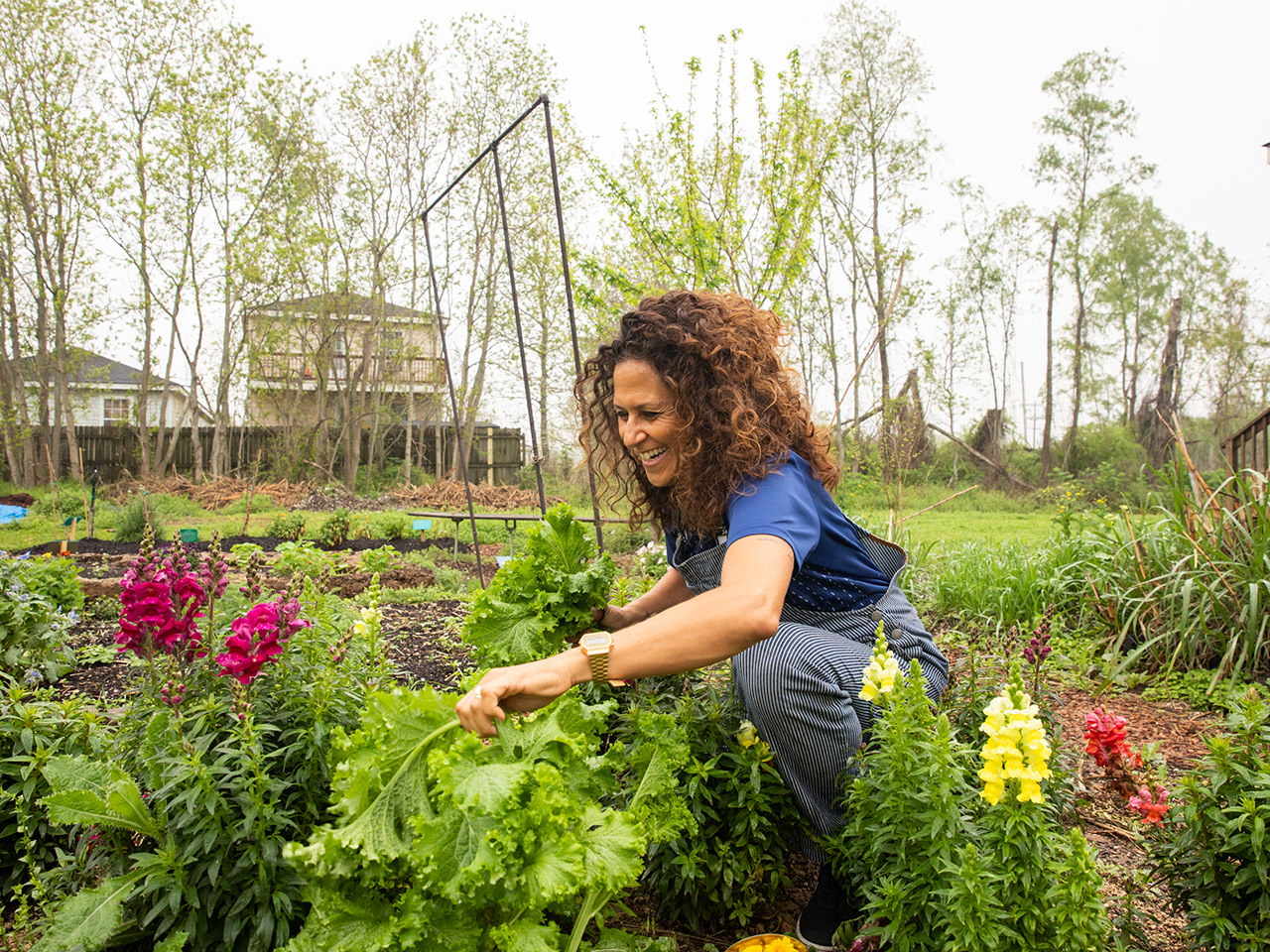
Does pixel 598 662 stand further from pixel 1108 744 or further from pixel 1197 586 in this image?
pixel 1197 586

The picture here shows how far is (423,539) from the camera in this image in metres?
8.97

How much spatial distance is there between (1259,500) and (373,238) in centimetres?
1491

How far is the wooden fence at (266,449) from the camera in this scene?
1638cm

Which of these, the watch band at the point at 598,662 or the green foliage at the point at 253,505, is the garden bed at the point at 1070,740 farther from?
the green foliage at the point at 253,505

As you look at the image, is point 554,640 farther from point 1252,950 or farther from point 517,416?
point 517,416

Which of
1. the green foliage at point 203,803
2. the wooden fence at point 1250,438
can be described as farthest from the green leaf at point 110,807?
the wooden fence at point 1250,438

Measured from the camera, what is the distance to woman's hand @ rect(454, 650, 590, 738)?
3.87 feet

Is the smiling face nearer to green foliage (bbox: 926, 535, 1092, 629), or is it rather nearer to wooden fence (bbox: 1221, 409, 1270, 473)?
green foliage (bbox: 926, 535, 1092, 629)

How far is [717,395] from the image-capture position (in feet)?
5.57

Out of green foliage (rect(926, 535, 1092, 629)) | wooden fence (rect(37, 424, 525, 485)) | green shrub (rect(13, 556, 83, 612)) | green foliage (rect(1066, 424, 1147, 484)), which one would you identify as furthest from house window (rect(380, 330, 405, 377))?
green foliage (rect(1066, 424, 1147, 484))

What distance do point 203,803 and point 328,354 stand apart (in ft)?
51.5

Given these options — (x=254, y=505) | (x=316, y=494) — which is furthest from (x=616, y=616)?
(x=316, y=494)

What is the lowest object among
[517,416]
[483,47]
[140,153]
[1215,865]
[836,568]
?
[1215,865]

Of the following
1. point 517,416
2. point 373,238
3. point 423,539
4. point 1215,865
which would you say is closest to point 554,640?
point 1215,865
